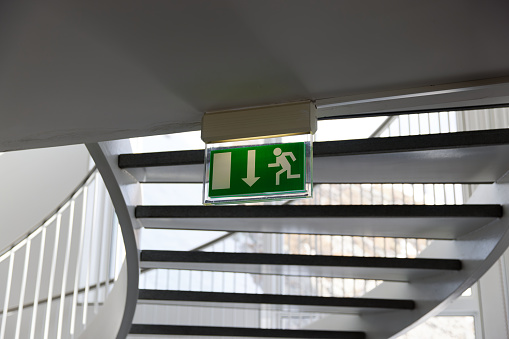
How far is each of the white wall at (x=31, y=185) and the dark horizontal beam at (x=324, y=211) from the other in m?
3.78

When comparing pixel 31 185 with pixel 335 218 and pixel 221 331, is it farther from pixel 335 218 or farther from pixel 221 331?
pixel 335 218

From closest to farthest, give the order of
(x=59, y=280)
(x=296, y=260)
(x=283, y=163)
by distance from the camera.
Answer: (x=283, y=163)
(x=296, y=260)
(x=59, y=280)

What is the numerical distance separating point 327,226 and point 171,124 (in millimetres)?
1258

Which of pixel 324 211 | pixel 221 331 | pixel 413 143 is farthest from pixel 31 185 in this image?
pixel 413 143

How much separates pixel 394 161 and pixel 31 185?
5.20 metres

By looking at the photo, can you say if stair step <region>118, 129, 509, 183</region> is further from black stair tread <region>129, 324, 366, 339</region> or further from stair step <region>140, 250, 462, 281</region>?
black stair tread <region>129, 324, 366, 339</region>

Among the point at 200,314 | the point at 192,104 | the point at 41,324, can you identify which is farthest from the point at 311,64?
the point at 41,324

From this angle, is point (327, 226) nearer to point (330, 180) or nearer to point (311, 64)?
point (330, 180)

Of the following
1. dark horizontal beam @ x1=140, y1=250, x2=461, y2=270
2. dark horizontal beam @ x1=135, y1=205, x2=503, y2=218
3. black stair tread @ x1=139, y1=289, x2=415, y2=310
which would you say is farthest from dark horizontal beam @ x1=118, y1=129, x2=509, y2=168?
black stair tread @ x1=139, y1=289, x2=415, y2=310

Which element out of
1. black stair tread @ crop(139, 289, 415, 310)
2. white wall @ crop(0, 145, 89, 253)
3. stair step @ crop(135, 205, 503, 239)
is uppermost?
white wall @ crop(0, 145, 89, 253)

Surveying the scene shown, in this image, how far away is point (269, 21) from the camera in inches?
89.4

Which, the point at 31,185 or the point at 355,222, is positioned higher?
the point at 31,185

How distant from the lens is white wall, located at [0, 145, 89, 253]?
7254mm

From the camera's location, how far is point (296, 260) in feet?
13.0
